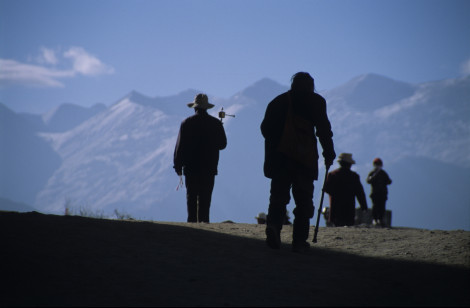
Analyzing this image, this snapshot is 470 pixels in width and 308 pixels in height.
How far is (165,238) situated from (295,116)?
76.7 inches

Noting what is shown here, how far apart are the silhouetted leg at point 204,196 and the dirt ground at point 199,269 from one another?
1.86m

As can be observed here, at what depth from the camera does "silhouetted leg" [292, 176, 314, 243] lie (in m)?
5.70

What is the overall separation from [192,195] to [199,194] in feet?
0.38

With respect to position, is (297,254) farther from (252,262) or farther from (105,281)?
(105,281)

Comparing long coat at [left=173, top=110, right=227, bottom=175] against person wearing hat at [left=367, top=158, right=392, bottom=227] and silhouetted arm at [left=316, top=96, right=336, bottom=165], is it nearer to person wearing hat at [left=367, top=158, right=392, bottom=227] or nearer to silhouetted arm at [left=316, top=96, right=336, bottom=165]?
silhouetted arm at [left=316, top=96, right=336, bottom=165]

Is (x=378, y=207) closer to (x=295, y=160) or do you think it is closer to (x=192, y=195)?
(x=192, y=195)

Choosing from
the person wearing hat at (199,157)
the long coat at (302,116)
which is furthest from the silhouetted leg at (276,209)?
the person wearing hat at (199,157)

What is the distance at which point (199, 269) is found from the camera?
4754 mm

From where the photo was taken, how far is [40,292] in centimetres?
395

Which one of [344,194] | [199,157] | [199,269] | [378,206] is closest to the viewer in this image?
[199,269]

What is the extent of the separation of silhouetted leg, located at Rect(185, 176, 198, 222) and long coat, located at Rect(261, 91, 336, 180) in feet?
9.16

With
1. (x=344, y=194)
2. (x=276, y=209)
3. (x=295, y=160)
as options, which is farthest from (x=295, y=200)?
(x=344, y=194)

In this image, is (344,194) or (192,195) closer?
(192,195)

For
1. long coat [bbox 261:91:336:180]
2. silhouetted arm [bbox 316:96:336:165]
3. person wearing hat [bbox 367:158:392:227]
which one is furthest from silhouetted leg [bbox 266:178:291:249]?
person wearing hat [bbox 367:158:392:227]
